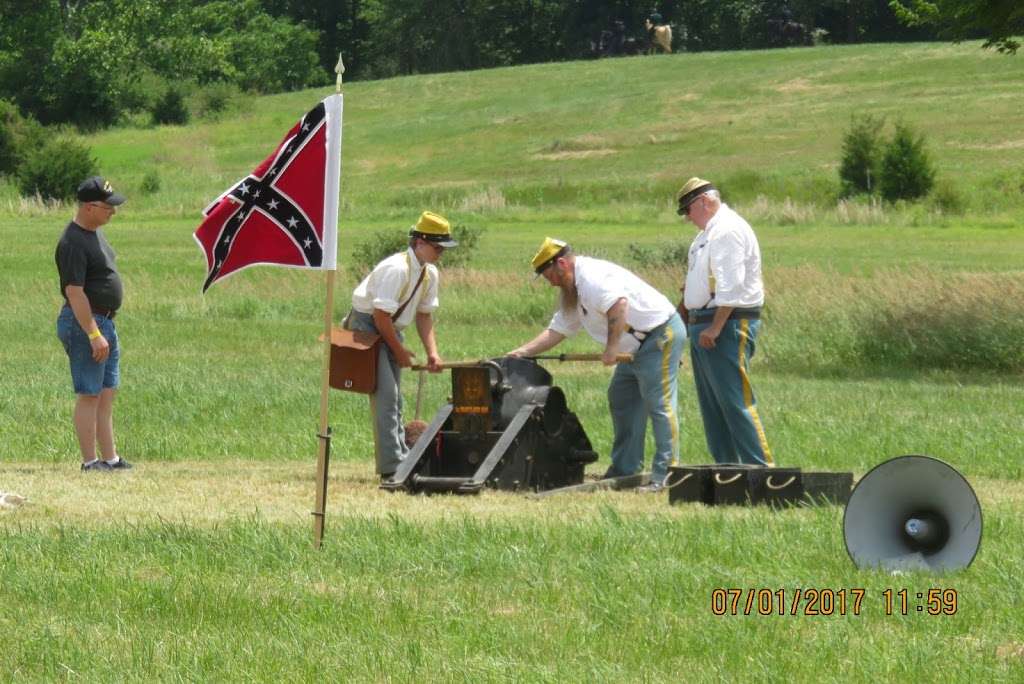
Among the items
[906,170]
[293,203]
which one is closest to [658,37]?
[906,170]

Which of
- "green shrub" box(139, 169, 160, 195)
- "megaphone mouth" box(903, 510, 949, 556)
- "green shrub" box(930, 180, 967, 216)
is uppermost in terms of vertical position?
"megaphone mouth" box(903, 510, 949, 556)

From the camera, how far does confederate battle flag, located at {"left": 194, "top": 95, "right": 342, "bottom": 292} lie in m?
8.80

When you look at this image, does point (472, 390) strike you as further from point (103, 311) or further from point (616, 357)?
point (103, 311)

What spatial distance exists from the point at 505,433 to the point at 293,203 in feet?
9.60

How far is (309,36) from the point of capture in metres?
114

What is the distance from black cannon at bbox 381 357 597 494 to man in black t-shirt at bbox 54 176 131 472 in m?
2.15

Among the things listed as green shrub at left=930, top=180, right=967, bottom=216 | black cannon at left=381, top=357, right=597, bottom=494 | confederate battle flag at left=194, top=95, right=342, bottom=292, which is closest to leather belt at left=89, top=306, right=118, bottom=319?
black cannon at left=381, top=357, right=597, bottom=494

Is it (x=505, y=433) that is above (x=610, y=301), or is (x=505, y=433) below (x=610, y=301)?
below

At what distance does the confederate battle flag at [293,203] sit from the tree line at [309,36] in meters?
76.3

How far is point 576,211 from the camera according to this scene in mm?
57188

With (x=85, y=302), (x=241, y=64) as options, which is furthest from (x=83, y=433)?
(x=241, y=64)

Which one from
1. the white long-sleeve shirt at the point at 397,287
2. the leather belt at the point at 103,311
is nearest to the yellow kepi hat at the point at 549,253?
the white long-sleeve shirt at the point at 397,287

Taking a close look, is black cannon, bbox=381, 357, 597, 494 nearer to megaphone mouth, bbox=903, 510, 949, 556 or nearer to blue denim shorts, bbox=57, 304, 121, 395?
blue denim shorts, bbox=57, 304, 121, 395
